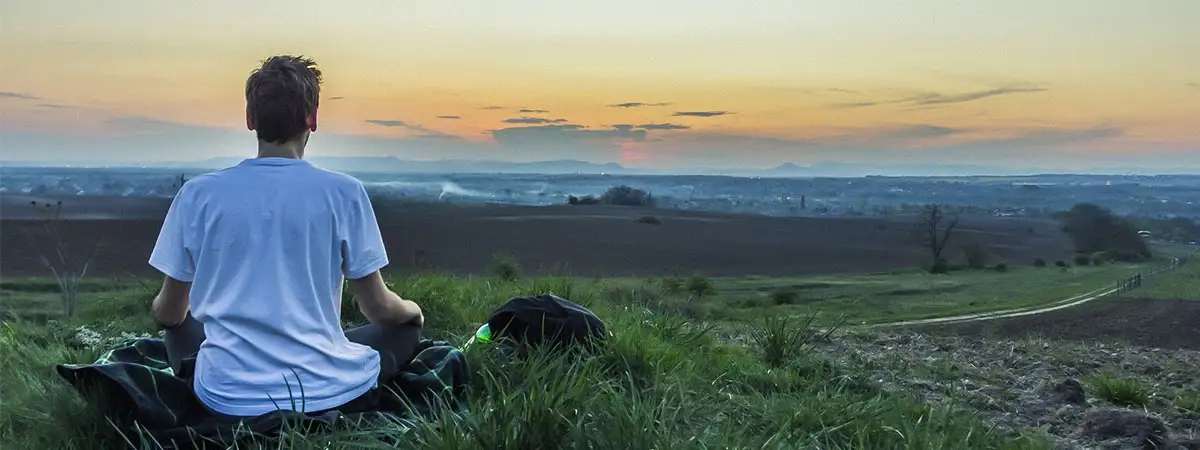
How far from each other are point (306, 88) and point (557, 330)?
56.2 inches

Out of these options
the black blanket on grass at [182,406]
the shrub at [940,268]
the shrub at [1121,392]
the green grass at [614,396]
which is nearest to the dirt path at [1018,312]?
the shrub at [940,268]

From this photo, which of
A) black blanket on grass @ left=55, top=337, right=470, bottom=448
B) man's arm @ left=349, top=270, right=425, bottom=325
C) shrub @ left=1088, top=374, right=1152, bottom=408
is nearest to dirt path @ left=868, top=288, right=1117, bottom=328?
shrub @ left=1088, top=374, right=1152, bottom=408

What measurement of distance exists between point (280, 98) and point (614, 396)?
3.50ft

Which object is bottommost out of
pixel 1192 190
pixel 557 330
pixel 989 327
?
pixel 989 327

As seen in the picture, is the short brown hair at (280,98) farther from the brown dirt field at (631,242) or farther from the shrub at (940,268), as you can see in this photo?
the shrub at (940,268)

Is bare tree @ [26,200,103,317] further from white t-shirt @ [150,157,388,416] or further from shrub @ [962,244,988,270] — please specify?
shrub @ [962,244,988,270]

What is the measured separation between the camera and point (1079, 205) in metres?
7.25

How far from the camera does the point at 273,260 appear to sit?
2.18 metres

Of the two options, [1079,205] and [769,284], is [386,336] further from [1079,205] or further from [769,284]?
[1079,205]

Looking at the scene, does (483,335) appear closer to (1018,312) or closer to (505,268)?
(505,268)

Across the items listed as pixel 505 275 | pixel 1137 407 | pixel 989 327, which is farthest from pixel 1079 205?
pixel 505 275

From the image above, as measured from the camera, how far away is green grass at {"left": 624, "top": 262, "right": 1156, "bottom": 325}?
19.6 feet

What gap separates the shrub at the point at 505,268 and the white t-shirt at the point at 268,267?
3.59 metres

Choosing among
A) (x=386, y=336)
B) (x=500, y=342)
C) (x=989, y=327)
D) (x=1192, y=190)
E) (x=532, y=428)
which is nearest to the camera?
(x=532, y=428)
